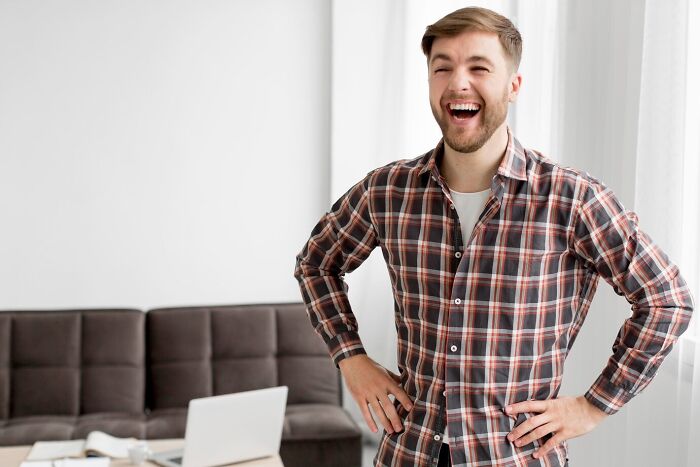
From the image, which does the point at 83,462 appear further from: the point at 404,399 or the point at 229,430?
the point at 404,399

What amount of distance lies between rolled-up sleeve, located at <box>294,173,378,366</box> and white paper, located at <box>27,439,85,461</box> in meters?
1.52

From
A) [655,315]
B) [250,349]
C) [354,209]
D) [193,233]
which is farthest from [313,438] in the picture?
[655,315]

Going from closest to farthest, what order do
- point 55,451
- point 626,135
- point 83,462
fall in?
1. point 626,135
2. point 83,462
3. point 55,451

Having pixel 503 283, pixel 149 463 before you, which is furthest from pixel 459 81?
pixel 149 463

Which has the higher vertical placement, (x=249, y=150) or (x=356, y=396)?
(x=249, y=150)

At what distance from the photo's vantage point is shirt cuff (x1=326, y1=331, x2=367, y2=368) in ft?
6.02

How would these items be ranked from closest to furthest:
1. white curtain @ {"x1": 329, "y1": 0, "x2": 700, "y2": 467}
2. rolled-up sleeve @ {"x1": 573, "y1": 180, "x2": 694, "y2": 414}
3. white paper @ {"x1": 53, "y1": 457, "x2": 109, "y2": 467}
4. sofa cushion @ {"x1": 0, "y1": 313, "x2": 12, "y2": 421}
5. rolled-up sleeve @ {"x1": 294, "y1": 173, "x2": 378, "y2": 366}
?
rolled-up sleeve @ {"x1": 573, "y1": 180, "x2": 694, "y2": 414}
rolled-up sleeve @ {"x1": 294, "y1": 173, "x2": 378, "y2": 366}
white curtain @ {"x1": 329, "y1": 0, "x2": 700, "y2": 467}
white paper @ {"x1": 53, "y1": 457, "x2": 109, "y2": 467}
sofa cushion @ {"x1": 0, "y1": 313, "x2": 12, "y2": 421}

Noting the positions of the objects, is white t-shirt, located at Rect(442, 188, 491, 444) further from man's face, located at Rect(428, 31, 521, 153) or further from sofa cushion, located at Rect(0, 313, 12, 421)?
sofa cushion, located at Rect(0, 313, 12, 421)

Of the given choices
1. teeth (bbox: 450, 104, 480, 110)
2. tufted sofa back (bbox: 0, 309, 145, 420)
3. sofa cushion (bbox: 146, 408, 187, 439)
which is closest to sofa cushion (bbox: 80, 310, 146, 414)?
tufted sofa back (bbox: 0, 309, 145, 420)

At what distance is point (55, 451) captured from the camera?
3025 millimetres

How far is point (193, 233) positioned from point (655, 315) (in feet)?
11.1

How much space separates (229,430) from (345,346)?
120 centimetres

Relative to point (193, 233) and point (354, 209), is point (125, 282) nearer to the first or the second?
point (193, 233)

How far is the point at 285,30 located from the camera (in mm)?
4668
